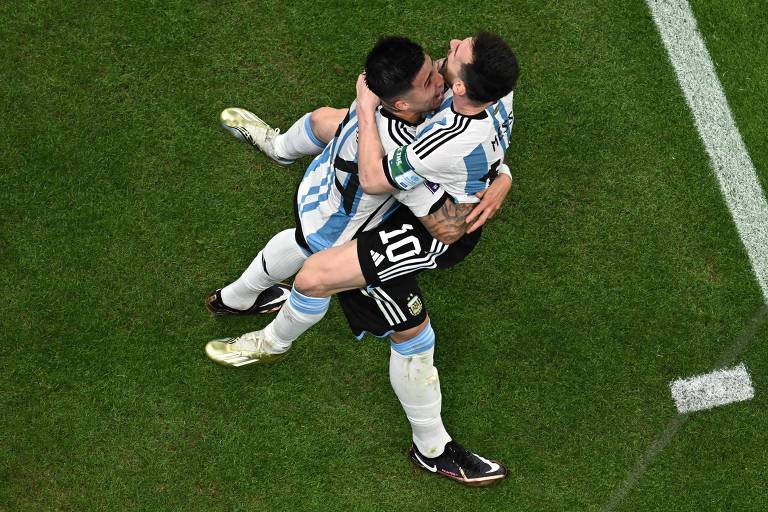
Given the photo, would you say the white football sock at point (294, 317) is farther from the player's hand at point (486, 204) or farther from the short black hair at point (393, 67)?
the short black hair at point (393, 67)

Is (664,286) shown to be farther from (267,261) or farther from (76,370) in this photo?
(76,370)

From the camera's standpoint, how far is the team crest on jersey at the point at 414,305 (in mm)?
4516

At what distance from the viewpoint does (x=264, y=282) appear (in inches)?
204

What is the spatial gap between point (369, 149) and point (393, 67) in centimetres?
42

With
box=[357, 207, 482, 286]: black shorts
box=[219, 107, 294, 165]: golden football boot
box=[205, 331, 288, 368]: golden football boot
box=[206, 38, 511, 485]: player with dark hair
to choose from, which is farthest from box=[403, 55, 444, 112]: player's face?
box=[205, 331, 288, 368]: golden football boot

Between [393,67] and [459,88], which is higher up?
[393,67]

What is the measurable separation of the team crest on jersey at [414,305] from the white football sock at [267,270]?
2.45 feet

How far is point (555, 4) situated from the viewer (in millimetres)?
5891

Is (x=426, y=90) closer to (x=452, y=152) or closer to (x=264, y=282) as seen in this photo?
(x=452, y=152)

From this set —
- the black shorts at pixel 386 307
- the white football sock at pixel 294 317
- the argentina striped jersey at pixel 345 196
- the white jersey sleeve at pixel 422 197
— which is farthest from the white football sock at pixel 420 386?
the white jersey sleeve at pixel 422 197

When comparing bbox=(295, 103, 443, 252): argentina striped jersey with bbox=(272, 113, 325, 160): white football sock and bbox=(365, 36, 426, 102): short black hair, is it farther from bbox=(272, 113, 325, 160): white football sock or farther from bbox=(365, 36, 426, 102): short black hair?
bbox=(272, 113, 325, 160): white football sock

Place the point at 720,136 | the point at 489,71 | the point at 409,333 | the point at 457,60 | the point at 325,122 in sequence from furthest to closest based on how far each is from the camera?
1. the point at 720,136
2. the point at 325,122
3. the point at 409,333
4. the point at 457,60
5. the point at 489,71

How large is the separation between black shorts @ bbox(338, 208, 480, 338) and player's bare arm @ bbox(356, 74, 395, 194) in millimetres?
341

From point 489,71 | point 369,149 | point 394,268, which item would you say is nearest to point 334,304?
point 394,268
